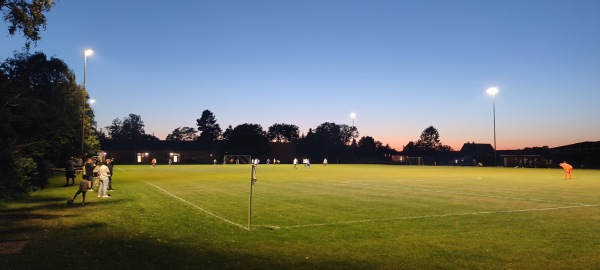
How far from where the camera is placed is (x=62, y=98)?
41.1 metres

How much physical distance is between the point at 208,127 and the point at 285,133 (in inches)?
1266

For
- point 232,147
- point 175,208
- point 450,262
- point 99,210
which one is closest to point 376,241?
point 450,262

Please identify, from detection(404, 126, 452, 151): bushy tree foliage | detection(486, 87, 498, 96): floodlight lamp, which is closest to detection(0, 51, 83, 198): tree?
detection(486, 87, 498, 96): floodlight lamp

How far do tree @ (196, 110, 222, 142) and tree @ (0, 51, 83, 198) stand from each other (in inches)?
5040

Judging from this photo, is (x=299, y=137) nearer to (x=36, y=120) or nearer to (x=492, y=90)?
(x=492, y=90)

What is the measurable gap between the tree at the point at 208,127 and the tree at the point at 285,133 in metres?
22.4

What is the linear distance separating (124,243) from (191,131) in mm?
187826

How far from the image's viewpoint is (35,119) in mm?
31328

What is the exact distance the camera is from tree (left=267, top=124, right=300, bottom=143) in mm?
188000

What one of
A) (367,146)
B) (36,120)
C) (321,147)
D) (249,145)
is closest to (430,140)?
(367,146)

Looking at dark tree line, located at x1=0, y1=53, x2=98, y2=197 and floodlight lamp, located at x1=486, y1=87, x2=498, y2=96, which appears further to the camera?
floodlight lamp, located at x1=486, y1=87, x2=498, y2=96

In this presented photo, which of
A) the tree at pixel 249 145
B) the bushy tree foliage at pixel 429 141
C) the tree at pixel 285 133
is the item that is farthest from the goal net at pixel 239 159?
the bushy tree foliage at pixel 429 141

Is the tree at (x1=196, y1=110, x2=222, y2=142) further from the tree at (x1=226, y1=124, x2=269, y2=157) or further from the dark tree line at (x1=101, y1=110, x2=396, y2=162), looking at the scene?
the tree at (x1=226, y1=124, x2=269, y2=157)

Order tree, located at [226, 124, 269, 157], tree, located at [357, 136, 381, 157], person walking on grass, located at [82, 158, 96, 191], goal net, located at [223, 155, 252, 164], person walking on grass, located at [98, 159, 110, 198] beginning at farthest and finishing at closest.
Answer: tree, located at [357, 136, 381, 157]
tree, located at [226, 124, 269, 157]
goal net, located at [223, 155, 252, 164]
person walking on grass, located at [82, 158, 96, 191]
person walking on grass, located at [98, 159, 110, 198]
